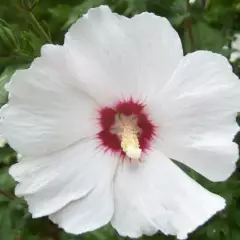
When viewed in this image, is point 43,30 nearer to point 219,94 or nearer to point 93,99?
point 93,99

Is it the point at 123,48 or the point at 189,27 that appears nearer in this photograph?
the point at 123,48

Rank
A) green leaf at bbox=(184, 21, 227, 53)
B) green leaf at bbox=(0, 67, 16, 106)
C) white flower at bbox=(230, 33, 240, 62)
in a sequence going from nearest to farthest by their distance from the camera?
green leaf at bbox=(0, 67, 16, 106), green leaf at bbox=(184, 21, 227, 53), white flower at bbox=(230, 33, 240, 62)

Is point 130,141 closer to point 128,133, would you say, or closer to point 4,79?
point 128,133

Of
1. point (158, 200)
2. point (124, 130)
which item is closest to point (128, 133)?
point (124, 130)

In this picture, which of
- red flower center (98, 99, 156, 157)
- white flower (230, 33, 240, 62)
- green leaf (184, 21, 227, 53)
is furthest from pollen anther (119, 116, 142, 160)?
white flower (230, 33, 240, 62)

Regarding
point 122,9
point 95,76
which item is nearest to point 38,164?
point 95,76

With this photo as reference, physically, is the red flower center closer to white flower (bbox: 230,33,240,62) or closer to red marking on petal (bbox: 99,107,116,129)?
red marking on petal (bbox: 99,107,116,129)
